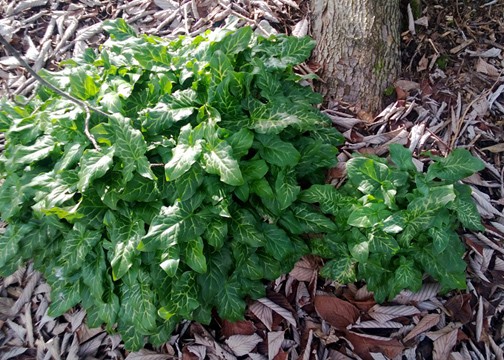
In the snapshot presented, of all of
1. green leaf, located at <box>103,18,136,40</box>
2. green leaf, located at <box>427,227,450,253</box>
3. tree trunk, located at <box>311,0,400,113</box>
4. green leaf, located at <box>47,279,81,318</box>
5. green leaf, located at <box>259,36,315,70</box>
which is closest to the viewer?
green leaf, located at <box>427,227,450,253</box>

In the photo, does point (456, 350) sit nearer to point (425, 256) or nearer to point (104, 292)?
point (425, 256)

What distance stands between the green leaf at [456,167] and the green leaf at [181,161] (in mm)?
1055

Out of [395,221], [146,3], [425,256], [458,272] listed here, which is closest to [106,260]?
[395,221]


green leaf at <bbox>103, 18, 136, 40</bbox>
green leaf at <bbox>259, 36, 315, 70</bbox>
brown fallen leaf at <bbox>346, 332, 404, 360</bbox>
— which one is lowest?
→ brown fallen leaf at <bbox>346, 332, 404, 360</bbox>

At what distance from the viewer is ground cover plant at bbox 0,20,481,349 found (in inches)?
80.2

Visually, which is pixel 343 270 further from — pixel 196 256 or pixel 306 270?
pixel 196 256

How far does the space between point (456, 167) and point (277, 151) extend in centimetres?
83

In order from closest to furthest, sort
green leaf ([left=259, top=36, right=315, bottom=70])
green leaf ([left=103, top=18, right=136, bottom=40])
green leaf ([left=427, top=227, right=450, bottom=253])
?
green leaf ([left=427, top=227, right=450, bottom=253]) → green leaf ([left=259, top=36, right=315, bottom=70]) → green leaf ([left=103, top=18, right=136, bottom=40])

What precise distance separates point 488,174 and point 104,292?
2105mm

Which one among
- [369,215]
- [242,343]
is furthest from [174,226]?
[369,215]

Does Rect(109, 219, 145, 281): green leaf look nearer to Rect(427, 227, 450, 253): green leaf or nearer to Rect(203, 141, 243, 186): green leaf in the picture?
Rect(203, 141, 243, 186): green leaf

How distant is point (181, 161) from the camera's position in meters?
1.96

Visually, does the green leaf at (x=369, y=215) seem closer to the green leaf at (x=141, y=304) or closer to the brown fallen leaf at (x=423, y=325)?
the brown fallen leaf at (x=423, y=325)

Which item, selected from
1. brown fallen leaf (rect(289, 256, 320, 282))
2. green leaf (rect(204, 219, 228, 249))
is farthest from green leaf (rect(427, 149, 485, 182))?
green leaf (rect(204, 219, 228, 249))
